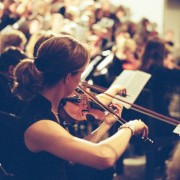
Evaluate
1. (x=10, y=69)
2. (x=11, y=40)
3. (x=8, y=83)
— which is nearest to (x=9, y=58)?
(x=10, y=69)

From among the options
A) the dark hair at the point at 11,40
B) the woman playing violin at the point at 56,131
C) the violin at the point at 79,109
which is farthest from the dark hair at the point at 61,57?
the dark hair at the point at 11,40

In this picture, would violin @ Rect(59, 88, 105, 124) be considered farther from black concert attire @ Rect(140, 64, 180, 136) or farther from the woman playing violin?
black concert attire @ Rect(140, 64, 180, 136)

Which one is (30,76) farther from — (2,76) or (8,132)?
(8,132)

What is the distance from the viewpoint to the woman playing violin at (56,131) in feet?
5.05

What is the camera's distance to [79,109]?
2.25m

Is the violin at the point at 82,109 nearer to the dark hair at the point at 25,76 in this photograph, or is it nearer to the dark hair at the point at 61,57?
the dark hair at the point at 61,57

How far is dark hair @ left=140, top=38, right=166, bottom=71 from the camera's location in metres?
4.27

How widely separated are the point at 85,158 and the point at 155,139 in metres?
2.45

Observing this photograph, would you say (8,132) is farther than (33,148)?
Yes

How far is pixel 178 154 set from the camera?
1483mm

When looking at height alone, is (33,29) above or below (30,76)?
below

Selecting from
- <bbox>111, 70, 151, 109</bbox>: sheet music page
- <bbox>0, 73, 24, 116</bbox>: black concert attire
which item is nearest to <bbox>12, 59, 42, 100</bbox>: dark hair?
<bbox>0, 73, 24, 116</bbox>: black concert attire

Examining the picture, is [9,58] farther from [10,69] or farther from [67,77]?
[67,77]

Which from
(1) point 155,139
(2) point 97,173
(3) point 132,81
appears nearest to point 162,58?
(1) point 155,139
